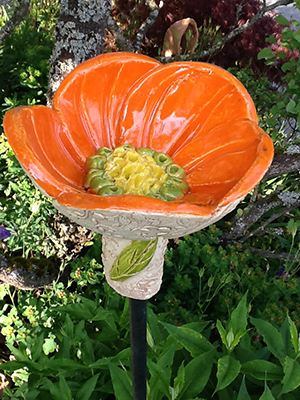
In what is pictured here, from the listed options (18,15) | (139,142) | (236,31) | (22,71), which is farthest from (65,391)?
(236,31)

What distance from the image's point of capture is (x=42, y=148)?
0.44 metres

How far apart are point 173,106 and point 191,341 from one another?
1.64 feet

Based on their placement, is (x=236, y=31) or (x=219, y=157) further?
(x=236, y=31)

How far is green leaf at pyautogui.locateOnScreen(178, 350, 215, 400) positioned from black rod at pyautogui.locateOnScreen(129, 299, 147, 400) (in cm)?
18

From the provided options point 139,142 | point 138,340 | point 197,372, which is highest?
point 139,142

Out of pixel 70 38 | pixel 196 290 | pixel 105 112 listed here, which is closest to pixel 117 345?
pixel 196 290

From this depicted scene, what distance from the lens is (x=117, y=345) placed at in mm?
974

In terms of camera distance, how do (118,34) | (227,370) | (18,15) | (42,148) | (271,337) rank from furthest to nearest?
(118,34) < (18,15) < (271,337) < (227,370) < (42,148)

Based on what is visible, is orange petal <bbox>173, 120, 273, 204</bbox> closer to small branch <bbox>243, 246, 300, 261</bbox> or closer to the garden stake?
the garden stake

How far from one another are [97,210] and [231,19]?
8.11ft

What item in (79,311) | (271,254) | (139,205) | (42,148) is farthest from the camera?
(271,254)

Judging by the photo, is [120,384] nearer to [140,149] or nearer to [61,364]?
[61,364]

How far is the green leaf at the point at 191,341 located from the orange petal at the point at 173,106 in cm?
42

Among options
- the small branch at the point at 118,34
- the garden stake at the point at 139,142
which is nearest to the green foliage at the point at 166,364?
the garden stake at the point at 139,142
